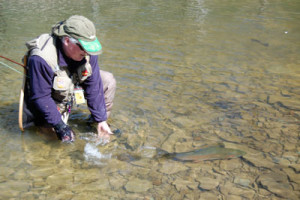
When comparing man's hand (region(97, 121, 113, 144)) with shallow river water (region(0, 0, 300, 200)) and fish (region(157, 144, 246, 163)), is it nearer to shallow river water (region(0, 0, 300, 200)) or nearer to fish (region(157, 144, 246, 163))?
shallow river water (region(0, 0, 300, 200))

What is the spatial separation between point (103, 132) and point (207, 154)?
1387 millimetres

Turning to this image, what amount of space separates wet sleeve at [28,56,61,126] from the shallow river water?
1.91ft

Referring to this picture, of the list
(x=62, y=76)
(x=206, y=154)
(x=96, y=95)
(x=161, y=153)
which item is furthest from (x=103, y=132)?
(x=206, y=154)

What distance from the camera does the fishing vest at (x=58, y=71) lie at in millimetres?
3395

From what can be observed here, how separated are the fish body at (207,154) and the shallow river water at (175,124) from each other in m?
0.08

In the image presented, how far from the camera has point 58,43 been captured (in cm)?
350

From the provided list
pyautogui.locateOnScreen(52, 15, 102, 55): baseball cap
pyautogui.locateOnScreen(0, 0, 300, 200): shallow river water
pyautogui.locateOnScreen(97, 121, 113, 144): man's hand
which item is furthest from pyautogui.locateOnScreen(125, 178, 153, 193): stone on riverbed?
pyautogui.locateOnScreen(52, 15, 102, 55): baseball cap

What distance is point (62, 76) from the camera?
11.6 ft

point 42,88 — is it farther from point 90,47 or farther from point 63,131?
point 90,47

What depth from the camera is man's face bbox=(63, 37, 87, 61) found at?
10.9 ft

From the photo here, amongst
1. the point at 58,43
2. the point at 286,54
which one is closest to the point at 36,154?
the point at 58,43

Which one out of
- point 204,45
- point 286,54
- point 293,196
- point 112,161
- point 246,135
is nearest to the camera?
point 293,196

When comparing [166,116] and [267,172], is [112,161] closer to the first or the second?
[166,116]

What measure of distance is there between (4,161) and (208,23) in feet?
28.7
